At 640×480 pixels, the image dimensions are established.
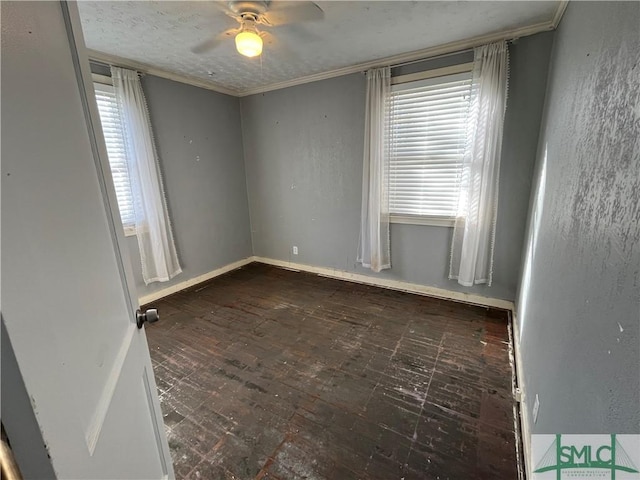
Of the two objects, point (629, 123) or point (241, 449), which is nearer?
point (629, 123)

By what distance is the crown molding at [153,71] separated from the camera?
2.61 metres

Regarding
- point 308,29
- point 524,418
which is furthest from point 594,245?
point 308,29

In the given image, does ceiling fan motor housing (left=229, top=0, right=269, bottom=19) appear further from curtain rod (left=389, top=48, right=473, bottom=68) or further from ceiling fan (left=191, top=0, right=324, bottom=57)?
curtain rod (left=389, top=48, right=473, bottom=68)

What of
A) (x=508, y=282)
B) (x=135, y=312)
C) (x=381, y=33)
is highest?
(x=381, y=33)

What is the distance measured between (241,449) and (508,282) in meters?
2.70

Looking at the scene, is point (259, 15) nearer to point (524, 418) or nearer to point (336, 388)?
point (336, 388)

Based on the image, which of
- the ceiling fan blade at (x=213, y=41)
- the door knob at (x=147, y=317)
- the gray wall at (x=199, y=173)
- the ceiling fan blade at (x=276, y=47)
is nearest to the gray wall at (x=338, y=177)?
the gray wall at (x=199, y=173)

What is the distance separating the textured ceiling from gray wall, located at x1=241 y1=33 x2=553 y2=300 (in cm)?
40

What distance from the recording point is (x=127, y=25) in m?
2.11

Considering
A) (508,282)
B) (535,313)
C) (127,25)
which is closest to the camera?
(535,313)

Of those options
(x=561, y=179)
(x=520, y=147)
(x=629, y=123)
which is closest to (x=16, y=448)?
(x=629, y=123)

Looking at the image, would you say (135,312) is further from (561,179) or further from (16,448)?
(561,179)

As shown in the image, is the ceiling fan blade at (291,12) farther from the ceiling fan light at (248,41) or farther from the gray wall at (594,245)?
the gray wall at (594,245)

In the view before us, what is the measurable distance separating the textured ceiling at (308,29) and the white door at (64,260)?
5.12 feet
